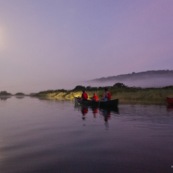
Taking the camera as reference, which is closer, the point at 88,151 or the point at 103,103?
the point at 88,151

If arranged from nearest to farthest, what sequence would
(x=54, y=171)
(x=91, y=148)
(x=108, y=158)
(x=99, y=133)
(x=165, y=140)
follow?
(x=54, y=171), (x=108, y=158), (x=91, y=148), (x=165, y=140), (x=99, y=133)

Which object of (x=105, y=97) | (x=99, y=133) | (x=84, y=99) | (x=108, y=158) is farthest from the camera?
(x=84, y=99)

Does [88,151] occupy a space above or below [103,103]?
below

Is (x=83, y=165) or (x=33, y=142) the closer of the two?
(x=83, y=165)

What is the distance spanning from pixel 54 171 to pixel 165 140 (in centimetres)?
812

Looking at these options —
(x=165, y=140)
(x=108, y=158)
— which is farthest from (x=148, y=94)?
(x=108, y=158)

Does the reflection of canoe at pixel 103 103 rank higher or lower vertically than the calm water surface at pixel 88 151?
higher

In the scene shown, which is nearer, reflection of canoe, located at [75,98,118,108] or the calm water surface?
the calm water surface

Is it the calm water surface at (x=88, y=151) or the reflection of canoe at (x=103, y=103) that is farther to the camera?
the reflection of canoe at (x=103, y=103)

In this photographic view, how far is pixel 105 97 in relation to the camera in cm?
4516

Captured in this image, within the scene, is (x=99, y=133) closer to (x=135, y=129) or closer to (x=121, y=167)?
(x=135, y=129)

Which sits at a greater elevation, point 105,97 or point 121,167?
point 105,97

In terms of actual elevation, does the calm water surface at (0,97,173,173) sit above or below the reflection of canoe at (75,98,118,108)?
below

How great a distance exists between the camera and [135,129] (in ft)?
72.4
